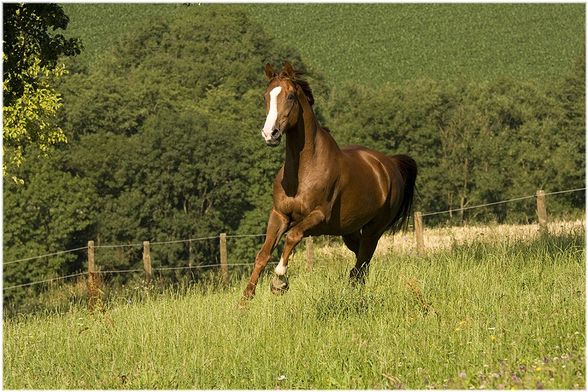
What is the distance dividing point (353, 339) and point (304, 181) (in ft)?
7.34

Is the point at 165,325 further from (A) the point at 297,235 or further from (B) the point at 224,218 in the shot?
(B) the point at 224,218

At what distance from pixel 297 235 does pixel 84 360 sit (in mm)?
2363

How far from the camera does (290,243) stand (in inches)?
356

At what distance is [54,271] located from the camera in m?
50.4

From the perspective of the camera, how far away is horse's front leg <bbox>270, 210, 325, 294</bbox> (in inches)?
344

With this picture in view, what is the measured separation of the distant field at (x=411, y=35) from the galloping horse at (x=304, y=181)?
249ft

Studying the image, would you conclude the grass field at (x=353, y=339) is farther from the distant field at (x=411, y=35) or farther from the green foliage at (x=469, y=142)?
the distant field at (x=411, y=35)

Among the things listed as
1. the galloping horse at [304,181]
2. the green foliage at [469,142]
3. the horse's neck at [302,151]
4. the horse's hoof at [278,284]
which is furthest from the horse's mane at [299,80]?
the green foliage at [469,142]

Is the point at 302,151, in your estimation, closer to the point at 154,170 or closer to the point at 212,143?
the point at 212,143

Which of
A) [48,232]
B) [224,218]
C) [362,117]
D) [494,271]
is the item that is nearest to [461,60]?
[362,117]

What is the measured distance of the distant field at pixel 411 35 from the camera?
88.0m

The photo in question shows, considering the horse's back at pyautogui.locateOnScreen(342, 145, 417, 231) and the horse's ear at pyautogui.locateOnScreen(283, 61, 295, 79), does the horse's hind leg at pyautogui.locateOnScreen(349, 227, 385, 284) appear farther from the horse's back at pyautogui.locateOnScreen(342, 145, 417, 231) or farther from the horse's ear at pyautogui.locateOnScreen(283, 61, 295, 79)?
the horse's ear at pyautogui.locateOnScreen(283, 61, 295, 79)

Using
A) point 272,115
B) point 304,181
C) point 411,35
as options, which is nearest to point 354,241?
point 304,181

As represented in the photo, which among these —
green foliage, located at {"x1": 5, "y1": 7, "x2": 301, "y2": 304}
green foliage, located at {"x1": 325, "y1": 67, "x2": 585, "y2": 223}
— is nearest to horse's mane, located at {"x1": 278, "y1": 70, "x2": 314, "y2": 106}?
green foliage, located at {"x1": 5, "y1": 7, "x2": 301, "y2": 304}
